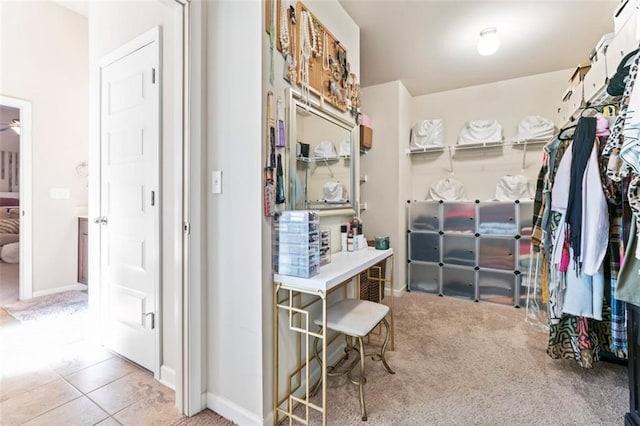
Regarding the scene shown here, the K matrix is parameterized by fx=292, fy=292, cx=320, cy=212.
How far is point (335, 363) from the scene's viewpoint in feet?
6.61

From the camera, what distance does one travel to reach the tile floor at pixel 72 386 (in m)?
1.49

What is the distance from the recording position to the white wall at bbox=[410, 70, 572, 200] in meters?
3.32

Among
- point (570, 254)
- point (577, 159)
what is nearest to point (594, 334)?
point (570, 254)

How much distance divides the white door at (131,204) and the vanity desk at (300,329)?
849mm

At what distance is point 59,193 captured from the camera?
338 cm

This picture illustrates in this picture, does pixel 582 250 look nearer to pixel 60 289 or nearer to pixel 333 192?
pixel 333 192

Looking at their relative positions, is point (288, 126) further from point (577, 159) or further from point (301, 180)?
point (577, 159)

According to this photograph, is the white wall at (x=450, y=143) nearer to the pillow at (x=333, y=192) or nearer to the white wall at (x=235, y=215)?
the pillow at (x=333, y=192)

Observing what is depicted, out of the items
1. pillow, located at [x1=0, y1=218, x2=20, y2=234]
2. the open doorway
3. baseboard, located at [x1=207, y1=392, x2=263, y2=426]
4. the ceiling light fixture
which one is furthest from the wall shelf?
pillow, located at [x1=0, y1=218, x2=20, y2=234]

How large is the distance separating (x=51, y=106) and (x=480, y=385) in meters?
4.81

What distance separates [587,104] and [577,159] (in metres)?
0.77

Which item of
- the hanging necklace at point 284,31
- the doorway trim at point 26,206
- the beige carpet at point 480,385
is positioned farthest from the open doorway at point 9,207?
the beige carpet at point 480,385

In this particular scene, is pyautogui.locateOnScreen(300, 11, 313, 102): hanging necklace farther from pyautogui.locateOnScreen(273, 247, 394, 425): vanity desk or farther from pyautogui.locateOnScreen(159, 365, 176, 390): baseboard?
pyautogui.locateOnScreen(159, 365, 176, 390): baseboard

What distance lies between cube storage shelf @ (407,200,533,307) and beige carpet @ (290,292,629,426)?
0.75 m
